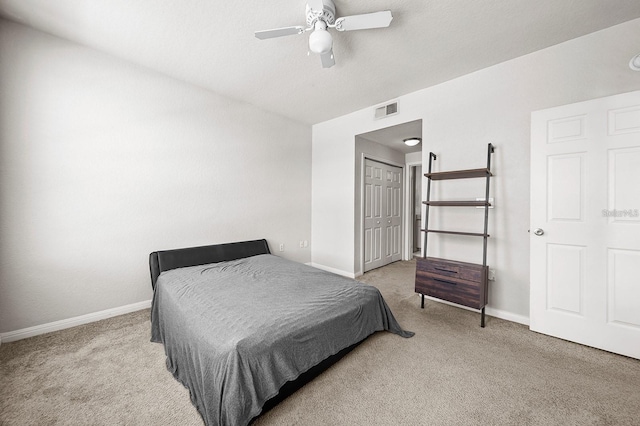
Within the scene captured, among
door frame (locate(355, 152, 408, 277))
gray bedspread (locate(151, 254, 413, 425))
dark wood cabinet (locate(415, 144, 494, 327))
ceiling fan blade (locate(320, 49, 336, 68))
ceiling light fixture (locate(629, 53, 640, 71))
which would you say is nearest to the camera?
gray bedspread (locate(151, 254, 413, 425))

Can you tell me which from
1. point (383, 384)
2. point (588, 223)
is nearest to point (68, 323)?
point (383, 384)

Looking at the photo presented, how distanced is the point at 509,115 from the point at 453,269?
1.69 m

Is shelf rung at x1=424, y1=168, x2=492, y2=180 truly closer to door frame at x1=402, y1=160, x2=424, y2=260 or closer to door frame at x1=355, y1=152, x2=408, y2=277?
door frame at x1=355, y1=152, x2=408, y2=277

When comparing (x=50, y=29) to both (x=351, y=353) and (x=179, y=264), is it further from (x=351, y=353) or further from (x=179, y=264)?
(x=351, y=353)

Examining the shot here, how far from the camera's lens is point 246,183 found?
11.9 feet

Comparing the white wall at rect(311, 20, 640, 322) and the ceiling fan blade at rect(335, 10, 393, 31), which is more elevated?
the ceiling fan blade at rect(335, 10, 393, 31)

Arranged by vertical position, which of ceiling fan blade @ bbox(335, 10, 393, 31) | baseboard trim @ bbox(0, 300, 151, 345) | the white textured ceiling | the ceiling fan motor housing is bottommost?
baseboard trim @ bbox(0, 300, 151, 345)

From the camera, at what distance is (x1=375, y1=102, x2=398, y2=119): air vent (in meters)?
3.39

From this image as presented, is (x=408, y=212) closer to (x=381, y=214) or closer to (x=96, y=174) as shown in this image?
(x=381, y=214)

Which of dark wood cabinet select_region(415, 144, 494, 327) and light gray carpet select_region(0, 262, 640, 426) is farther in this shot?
dark wood cabinet select_region(415, 144, 494, 327)

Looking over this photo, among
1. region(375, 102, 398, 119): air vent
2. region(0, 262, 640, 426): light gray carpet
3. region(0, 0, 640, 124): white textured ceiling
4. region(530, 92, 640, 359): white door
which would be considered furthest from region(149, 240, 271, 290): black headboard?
region(530, 92, 640, 359): white door

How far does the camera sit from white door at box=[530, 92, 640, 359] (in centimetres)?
191

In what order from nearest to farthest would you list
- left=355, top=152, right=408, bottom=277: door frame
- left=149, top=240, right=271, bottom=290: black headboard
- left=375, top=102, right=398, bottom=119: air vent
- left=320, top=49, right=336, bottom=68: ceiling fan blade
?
left=320, top=49, right=336, bottom=68: ceiling fan blade
left=149, top=240, right=271, bottom=290: black headboard
left=375, top=102, right=398, bottom=119: air vent
left=355, top=152, right=408, bottom=277: door frame

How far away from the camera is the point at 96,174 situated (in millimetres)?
2453
